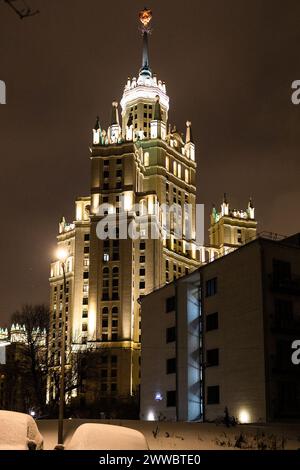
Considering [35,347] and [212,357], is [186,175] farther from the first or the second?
[212,357]

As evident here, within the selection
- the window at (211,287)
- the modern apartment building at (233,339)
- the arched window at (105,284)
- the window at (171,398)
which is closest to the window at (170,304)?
the modern apartment building at (233,339)

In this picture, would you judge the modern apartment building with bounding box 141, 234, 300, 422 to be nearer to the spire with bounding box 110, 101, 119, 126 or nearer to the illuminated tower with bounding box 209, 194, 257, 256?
the illuminated tower with bounding box 209, 194, 257, 256

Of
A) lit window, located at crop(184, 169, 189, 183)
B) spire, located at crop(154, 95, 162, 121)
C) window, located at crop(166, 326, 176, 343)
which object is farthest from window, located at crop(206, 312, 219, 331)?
spire, located at crop(154, 95, 162, 121)

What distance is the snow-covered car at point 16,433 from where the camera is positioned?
16.3 meters

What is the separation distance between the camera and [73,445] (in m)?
15.3

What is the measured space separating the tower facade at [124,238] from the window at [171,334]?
6411 cm

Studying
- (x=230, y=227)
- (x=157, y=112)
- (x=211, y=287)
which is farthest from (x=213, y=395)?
(x=157, y=112)

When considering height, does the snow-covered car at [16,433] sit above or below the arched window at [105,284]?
below

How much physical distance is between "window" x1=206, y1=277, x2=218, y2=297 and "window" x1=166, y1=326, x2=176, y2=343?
781 centimetres

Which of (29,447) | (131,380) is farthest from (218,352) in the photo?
(131,380)

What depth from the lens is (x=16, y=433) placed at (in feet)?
54.8

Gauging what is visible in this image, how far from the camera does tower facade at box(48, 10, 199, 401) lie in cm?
14488

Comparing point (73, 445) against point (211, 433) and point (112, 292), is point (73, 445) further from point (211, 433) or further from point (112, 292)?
point (112, 292)

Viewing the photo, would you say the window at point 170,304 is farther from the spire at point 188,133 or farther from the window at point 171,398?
the spire at point 188,133
